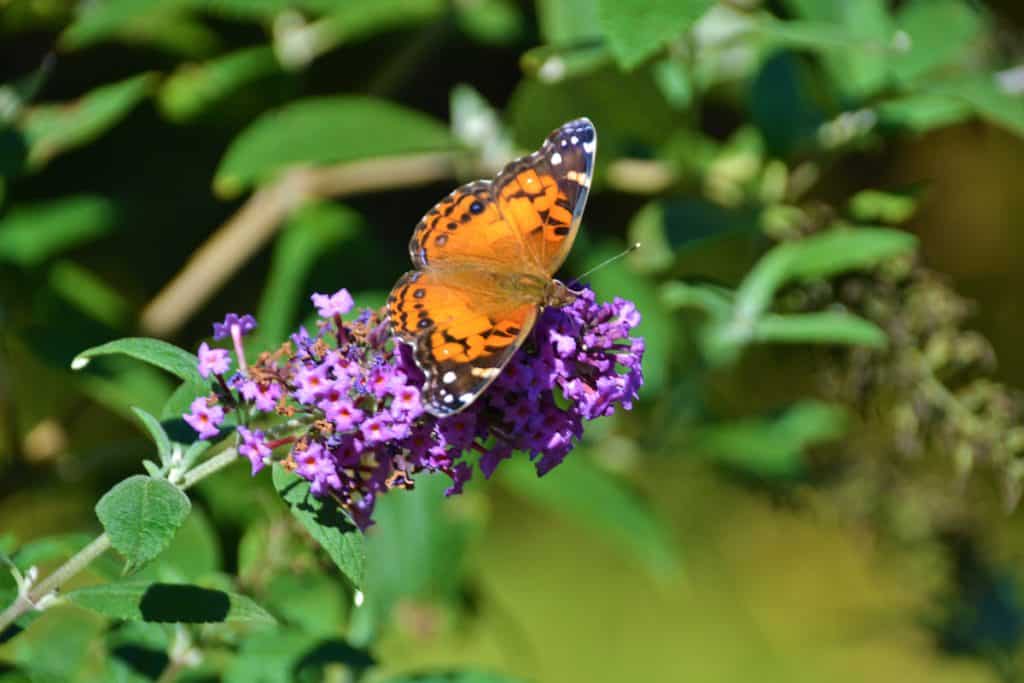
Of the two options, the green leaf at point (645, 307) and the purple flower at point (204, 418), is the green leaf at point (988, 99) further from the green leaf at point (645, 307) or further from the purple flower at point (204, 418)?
the purple flower at point (204, 418)

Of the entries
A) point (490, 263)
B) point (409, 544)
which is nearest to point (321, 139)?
point (490, 263)

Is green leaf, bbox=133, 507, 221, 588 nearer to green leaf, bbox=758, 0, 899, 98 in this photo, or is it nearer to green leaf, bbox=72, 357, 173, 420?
green leaf, bbox=72, 357, 173, 420

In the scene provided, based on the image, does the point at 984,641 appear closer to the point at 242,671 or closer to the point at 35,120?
the point at 242,671

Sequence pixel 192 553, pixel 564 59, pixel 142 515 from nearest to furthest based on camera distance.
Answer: pixel 142 515, pixel 192 553, pixel 564 59

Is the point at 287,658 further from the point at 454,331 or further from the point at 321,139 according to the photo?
the point at 321,139

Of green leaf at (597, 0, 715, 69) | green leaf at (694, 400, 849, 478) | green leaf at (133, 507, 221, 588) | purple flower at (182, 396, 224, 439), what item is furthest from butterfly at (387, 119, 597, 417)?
green leaf at (694, 400, 849, 478)

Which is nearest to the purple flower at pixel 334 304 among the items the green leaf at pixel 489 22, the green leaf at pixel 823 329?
the green leaf at pixel 823 329
